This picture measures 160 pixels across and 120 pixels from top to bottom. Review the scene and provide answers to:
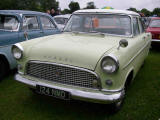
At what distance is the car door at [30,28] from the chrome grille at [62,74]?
2.11 m

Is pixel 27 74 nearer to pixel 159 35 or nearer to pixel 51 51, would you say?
pixel 51 51

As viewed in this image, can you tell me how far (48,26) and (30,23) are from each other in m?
0.85

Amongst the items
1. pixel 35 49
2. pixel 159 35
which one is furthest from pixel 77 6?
pixel 35 49

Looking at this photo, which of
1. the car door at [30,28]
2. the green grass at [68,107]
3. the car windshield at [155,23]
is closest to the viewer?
the green grass at [68,107]

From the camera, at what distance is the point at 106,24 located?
146 inches

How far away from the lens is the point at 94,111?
317 centimetres

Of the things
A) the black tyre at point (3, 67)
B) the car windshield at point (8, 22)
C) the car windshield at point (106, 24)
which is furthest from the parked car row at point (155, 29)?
the black tyre at point (3, 67)

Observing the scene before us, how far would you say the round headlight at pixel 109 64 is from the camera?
2.48 m

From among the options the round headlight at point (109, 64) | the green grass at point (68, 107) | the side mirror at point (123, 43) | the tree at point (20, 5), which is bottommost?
the green grass at point (68, 107)

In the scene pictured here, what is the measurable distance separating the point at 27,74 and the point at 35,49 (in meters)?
0.44

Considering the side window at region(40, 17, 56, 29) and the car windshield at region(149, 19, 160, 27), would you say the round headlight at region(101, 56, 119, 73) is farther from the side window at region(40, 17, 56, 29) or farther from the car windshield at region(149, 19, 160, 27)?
the car windshield at region(149, 19, 160, 27)

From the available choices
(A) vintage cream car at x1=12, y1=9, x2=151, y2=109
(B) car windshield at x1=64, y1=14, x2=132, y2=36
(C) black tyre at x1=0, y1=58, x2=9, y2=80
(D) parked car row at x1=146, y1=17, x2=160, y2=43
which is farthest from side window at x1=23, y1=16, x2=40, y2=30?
(D) parked car row at x1=146, y1=17, x2=160, y2=43

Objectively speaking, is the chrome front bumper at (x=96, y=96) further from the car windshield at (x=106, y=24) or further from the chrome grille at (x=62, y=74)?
the car windshield at (x=106, y=24)

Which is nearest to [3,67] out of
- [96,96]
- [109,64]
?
[96,96]
